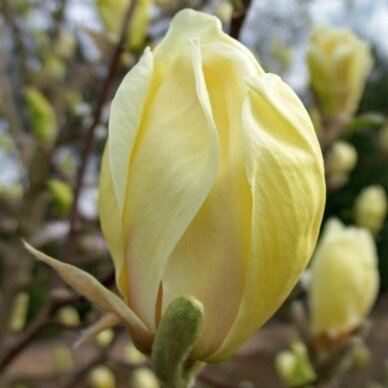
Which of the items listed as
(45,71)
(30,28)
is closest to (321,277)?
(45,71)

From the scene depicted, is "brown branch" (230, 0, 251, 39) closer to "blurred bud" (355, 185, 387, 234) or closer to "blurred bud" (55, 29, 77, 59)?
"blurred bud" (355, 185, 387, 234)

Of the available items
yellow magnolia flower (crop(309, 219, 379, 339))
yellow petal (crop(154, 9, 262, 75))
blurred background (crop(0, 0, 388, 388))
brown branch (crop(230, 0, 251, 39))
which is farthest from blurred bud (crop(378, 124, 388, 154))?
yellow petal (crop(154, 9, 262, 75))

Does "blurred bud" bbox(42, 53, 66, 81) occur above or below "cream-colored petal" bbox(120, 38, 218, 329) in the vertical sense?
below

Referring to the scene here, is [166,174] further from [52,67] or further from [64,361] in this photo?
[64,361]

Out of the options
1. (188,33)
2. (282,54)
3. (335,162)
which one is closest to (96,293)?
(188,33)

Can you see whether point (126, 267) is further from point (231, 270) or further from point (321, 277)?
point (321, 277)
